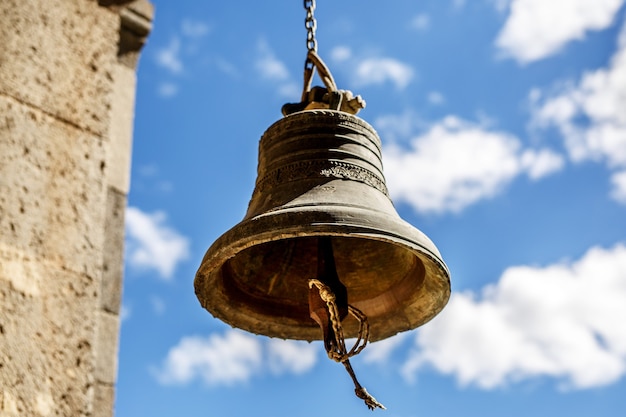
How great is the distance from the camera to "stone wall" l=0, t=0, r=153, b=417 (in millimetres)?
2072

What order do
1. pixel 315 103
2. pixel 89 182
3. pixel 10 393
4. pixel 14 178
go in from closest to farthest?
1. pixel 10 393
2. pixel 14 178
3. pixel 89 182
4. pixel 315 103

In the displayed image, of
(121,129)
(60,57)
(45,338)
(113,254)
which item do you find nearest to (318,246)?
(113,254)

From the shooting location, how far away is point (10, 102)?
2.26 meters

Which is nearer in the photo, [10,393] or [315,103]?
[10,393]

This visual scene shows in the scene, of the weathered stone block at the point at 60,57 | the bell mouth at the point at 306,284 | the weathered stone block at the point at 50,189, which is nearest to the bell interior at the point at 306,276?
the bell mouth at the point at 306,284

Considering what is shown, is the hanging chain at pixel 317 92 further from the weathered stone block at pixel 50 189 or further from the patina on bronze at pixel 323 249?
the weathered stone block at pixel 50 189

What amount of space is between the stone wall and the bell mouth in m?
0.34

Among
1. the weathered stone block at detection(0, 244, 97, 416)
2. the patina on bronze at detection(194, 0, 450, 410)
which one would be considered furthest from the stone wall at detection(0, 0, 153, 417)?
the patina on bronze at detection(194, 0, 450, 410)

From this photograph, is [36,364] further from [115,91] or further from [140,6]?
[140,6]

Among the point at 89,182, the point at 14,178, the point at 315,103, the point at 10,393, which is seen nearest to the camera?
the point at 10,393

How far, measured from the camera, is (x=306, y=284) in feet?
8.87

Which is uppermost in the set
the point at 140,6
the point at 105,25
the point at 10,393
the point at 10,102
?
the point at 140,6

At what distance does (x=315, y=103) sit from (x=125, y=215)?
68cm

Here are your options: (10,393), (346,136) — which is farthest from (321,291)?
(10,393)
